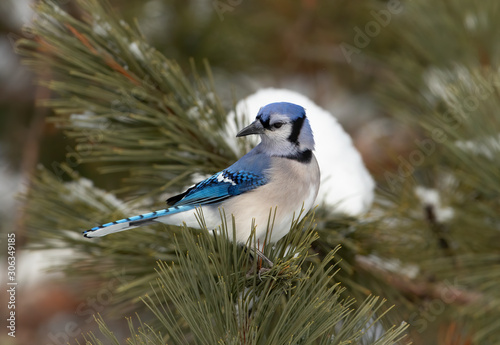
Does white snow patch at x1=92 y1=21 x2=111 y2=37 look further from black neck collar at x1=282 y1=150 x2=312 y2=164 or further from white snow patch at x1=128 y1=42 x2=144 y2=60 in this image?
black neck collar at x1=282 y1=150 x2=312 y2=164

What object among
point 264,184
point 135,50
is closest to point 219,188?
point 264,184

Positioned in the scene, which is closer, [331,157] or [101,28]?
[101,28]

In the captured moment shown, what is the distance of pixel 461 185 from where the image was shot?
6.64ft

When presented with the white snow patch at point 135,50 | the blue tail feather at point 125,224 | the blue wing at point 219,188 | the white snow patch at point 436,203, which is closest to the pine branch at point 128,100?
the white snow patch at point 135,50

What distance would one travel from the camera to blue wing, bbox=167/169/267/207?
1489 millimetres

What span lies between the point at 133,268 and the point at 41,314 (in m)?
2.32

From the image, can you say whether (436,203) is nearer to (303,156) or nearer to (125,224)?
(303,156)

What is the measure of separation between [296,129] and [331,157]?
0.26 meters

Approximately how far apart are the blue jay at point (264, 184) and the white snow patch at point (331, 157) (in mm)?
161

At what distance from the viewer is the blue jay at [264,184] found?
1.47 metres

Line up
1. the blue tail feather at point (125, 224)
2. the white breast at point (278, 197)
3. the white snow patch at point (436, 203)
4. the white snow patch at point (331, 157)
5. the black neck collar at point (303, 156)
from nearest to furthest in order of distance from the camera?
the blue tail feather at point (125, 224) → the white breast at point (278, 197) → the black neck collar at point (303, 156) → the white snow patch at point (331, 157) → the white snow patch at point (436, 203)

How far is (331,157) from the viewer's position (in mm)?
1779

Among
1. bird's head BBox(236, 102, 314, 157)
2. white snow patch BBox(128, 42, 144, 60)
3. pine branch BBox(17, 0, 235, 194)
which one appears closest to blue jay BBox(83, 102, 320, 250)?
bird's head BBox(236, 102, 314, 157)

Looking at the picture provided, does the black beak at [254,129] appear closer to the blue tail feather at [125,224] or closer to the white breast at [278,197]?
the white breast at [278,197]
